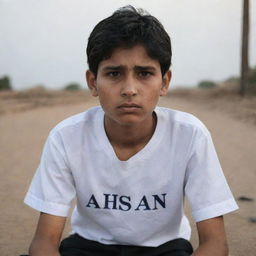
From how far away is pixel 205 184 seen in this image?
2.40 m

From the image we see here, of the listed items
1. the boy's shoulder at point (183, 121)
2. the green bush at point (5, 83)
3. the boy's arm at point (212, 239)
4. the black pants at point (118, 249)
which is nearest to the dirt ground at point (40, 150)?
the black pants at point (118, 249)

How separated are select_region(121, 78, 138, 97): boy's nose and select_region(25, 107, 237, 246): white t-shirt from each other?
0.30 m

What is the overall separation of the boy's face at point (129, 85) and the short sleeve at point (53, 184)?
1.05 ft

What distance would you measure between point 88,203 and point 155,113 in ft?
1.79

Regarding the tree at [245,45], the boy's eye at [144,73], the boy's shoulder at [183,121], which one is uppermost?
the boy's eye at [144,73]

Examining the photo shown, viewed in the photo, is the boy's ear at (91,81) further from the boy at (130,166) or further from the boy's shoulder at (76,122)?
the boy's shoulder at (76,122)

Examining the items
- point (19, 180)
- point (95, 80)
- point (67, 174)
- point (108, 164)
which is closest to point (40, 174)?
point (67, 174)

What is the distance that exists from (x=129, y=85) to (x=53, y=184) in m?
0.61

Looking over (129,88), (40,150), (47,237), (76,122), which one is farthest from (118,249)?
(40,150)

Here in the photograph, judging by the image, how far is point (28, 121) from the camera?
10.4 m

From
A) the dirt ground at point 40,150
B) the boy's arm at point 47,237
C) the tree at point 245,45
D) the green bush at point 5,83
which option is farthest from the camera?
the green bush at point 5,83

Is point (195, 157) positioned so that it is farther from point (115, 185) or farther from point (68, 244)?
point (68, 244)

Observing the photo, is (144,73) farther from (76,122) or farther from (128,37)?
(76,122)

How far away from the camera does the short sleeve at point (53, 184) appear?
248 centimetres
